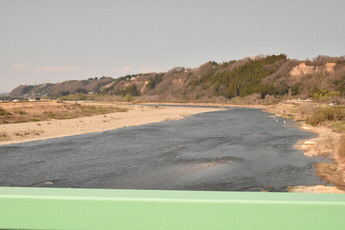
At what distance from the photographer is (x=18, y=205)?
1.92 metres

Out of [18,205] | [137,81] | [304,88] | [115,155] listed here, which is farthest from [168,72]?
[18,205]

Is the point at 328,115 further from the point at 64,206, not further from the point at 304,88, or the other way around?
the point at 304,88

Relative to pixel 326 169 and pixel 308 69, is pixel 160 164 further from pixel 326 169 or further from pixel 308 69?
pixel 308 69

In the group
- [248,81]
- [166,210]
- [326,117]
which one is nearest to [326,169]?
[166,210]

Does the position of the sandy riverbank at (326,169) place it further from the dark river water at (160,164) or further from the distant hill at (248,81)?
the distant hill at (248,81)

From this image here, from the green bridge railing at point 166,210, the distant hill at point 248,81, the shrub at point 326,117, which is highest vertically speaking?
the distant hill at point 248,81

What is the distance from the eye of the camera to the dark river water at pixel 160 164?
39.9 ft

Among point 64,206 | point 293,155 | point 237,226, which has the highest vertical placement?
point 64,206

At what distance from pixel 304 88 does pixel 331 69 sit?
1007 cm

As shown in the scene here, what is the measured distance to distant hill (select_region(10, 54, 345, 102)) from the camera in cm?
8319

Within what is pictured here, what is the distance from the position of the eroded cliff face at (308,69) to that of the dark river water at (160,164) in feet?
236

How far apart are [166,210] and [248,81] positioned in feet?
348

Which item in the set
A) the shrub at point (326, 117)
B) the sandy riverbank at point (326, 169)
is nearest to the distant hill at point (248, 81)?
the shrub at point (326, 117)

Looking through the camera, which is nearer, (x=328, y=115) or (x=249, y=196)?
(x=249, y=196)
